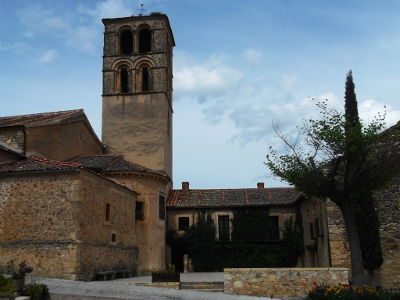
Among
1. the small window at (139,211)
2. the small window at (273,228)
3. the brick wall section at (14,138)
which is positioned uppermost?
the brick wall section at (14,138)

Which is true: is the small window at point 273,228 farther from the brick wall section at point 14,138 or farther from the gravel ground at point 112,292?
the brick wall section at point 14,138

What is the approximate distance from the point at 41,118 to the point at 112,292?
46.6 ft

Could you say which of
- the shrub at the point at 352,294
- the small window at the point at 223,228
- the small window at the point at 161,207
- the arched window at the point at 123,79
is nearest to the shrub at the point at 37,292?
the shrub at the point at 352,294

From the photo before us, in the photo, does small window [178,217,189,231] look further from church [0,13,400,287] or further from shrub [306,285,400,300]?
shrub [306,285,400,300]

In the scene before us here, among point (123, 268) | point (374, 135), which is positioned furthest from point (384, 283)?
point (123, 268)

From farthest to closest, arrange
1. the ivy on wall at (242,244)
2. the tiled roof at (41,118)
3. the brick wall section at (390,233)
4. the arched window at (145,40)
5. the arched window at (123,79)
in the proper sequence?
1. the arched window at (145,40)
2. the arched window at (123,79)
3. the ivy on wall at (242,244)
4. the tiled roof at (41,118)
5. the brick wall section at (390,233)

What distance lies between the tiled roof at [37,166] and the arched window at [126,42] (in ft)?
56.9

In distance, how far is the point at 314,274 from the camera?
17.9m

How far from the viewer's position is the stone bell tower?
33812 millimetres

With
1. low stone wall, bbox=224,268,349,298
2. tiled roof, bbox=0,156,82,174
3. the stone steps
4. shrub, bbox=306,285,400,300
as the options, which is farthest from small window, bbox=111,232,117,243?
shrub, bbox=306,285,400,300

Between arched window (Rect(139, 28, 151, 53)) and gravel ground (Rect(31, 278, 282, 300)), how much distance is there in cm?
Result: 2254

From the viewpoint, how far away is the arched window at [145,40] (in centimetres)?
3666

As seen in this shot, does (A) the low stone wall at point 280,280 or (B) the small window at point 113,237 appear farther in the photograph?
(B) the small window at point 113,237

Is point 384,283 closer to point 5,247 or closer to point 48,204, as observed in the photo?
point 48,204
